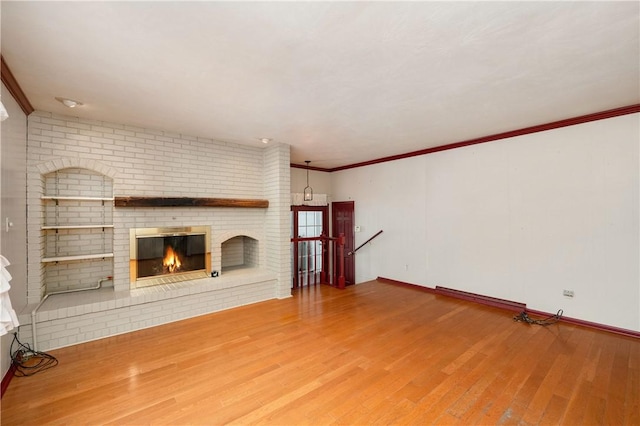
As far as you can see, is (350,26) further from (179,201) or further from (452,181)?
(452,181)

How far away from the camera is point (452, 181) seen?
5.27 m

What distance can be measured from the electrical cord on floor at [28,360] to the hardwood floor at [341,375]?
0.09 metres

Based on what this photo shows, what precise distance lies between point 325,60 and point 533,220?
3.97 meters

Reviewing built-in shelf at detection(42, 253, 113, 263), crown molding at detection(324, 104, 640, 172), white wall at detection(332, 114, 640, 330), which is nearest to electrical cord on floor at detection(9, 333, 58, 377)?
built-in shelf at detection(42, 253, 113, 263)

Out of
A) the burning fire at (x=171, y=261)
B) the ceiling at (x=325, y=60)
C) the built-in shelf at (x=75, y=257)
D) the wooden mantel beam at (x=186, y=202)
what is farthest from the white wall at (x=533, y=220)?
the built-in shelf at (x=75, y=257)

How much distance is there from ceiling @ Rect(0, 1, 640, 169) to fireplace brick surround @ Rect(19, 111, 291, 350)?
0.41 metres

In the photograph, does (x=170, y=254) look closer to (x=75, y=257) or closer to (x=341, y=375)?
(x=75, y=257)

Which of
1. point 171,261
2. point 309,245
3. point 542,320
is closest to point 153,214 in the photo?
point 171,261

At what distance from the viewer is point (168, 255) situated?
4.57m

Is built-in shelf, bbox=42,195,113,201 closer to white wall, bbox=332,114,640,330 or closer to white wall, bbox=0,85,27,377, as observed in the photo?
white wall, bbox=0,85,27,377

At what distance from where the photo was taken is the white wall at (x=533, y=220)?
3.60 meters

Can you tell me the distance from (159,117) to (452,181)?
4896 mm

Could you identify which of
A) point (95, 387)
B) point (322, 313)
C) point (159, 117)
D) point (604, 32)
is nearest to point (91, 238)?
point (159, 117)

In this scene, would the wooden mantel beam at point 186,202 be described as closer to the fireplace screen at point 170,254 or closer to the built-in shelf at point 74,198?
the built-in shelf at point 74,198
